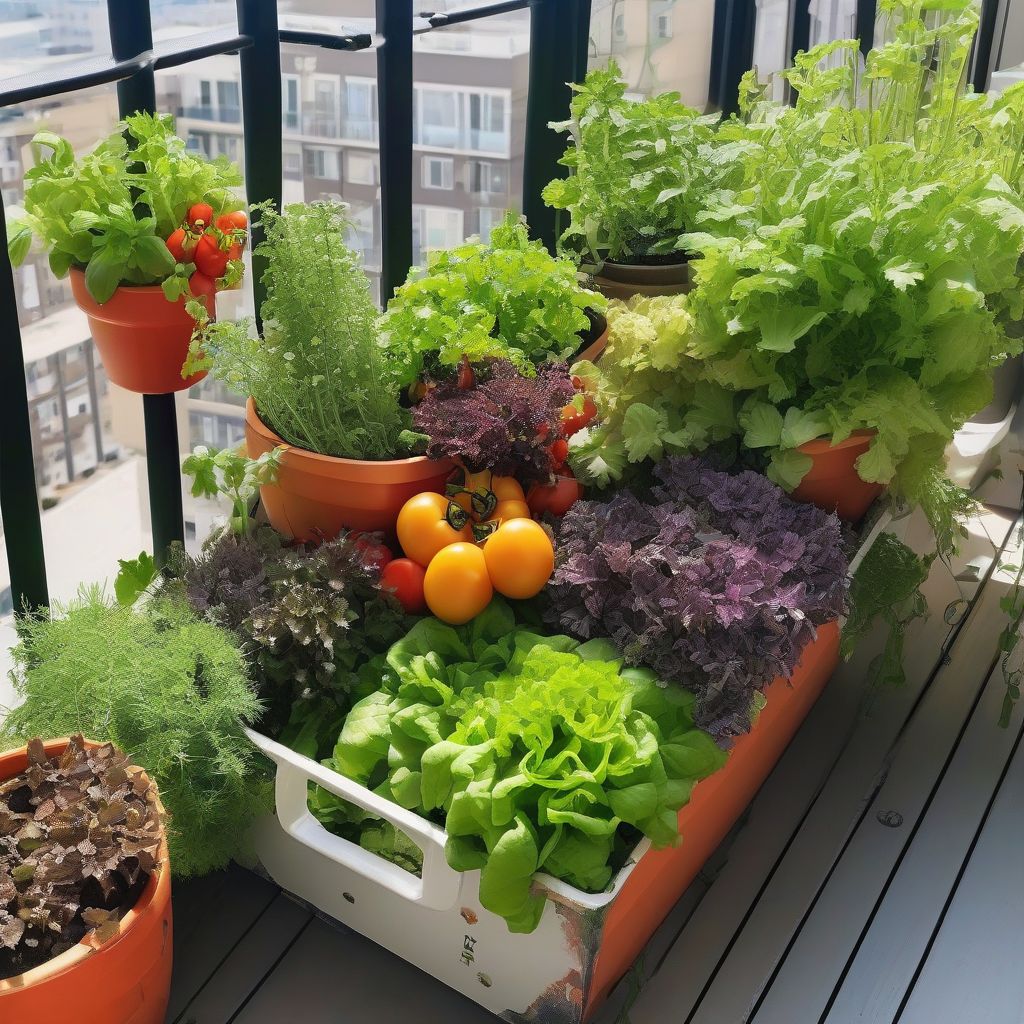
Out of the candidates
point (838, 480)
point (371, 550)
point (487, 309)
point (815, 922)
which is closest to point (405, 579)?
point (371, 550)

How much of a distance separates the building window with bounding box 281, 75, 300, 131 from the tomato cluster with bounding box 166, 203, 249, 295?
44cm

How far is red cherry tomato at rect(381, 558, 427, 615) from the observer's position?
6.10ft

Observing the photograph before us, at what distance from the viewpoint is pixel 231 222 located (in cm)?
183

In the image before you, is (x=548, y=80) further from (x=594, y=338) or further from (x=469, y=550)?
(x=469, y=550)

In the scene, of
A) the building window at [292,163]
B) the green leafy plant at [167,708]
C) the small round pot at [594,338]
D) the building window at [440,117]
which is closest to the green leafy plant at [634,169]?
the small round pot at [594,338]

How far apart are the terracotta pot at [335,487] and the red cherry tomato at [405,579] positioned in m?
0.10

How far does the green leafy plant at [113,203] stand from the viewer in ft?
5.54

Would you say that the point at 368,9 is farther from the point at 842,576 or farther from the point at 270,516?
the point at 842,576

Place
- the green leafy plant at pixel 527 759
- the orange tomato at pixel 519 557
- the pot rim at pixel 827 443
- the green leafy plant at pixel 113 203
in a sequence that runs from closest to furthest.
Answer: the green leafy plant at pixel 527 759 < the green leafy plant at pixel 113 203 < the orange tomato at pixel 519 557 < the pot rim at pixel 827 443

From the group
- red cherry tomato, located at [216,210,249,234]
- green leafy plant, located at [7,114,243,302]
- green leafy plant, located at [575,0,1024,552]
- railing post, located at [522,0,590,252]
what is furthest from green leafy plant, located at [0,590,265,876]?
railing post, located at [522,0,590,252]

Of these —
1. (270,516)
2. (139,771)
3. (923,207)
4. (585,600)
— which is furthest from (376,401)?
(923,207)

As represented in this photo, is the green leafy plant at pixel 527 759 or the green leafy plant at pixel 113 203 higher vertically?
the green leafy plant at pixel 113 203

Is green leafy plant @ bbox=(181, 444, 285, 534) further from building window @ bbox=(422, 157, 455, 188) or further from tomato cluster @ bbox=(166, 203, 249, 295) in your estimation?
building window @ bbox=(422, 157, 455, 188)

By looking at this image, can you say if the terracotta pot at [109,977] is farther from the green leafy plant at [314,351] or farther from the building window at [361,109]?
the building window at [361,109]
